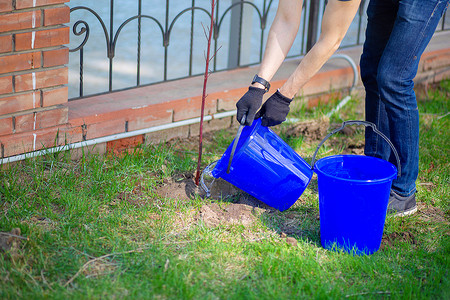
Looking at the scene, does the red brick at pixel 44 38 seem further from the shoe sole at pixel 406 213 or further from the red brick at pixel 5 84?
the shoe sole at pixel 406 213

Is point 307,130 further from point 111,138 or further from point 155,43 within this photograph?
point 155,43

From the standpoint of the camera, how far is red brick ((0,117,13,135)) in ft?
8.93

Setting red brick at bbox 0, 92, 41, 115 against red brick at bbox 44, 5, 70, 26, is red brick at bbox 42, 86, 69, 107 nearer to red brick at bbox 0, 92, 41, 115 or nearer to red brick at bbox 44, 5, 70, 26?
red brick at bbox 0, 92, 41, 115

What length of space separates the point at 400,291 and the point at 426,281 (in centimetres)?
15

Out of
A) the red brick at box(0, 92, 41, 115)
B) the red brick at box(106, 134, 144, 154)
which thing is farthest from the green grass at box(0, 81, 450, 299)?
the red brick at box(0, 92, 41, 115)

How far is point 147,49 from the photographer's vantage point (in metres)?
5.21

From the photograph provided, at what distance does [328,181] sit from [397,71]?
629 millimetres

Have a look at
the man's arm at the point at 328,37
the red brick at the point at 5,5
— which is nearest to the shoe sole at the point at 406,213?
the man's arm at the point at 328,37

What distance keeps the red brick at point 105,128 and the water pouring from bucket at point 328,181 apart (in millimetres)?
843

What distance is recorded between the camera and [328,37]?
235 cm

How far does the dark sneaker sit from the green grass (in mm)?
49

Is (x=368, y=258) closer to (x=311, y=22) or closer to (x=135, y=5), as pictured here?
(x=311, y=22)

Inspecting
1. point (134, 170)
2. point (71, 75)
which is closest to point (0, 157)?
point (134, 170)

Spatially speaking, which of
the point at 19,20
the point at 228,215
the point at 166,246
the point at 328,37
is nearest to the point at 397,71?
the point at 328,37
